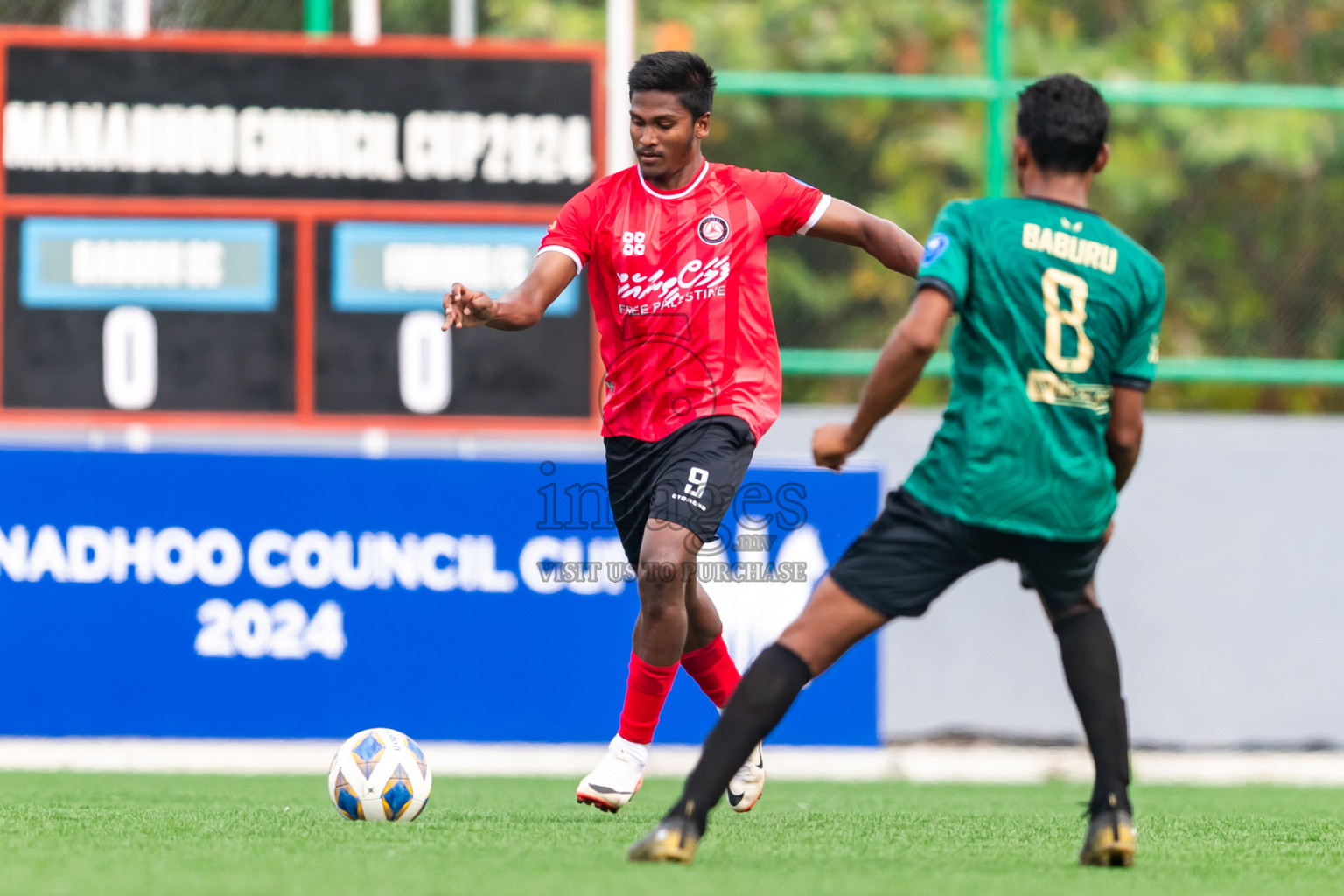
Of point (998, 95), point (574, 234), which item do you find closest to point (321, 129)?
point (998, 95)

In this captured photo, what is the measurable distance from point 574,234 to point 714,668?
4.62 feet

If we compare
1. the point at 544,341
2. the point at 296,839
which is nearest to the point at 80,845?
the point at 296,839

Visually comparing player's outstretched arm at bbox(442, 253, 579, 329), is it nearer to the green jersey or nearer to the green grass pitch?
the green jersey

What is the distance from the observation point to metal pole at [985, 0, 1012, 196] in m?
9.41

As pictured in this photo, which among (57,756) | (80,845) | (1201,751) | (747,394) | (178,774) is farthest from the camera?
(1201,751)

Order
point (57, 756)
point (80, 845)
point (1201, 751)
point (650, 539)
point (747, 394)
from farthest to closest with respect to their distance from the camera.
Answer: point (1201, 751) → point (57, 756) → point (747, 394) → point (650, 539) → point (80, 845)

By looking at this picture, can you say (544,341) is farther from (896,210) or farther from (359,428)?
(896,210)

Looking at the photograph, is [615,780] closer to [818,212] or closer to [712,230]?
[712,230]

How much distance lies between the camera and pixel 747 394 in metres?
5.07

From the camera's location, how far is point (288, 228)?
845cm

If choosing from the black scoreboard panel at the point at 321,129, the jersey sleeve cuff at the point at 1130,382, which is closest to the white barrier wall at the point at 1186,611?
the black scoreboard panel at the point at 321,129

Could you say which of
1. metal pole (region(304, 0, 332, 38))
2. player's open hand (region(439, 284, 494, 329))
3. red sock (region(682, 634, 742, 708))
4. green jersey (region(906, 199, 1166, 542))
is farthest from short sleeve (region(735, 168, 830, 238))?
metal pole (region(304, 0, 332, 38))

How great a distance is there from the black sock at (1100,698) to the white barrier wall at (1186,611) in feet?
17.2

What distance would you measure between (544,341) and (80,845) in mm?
4530
